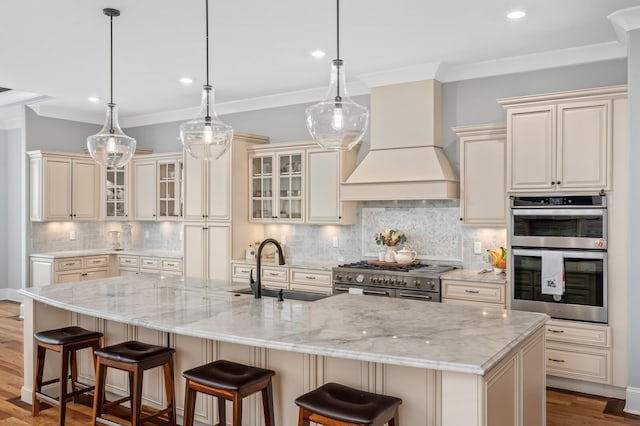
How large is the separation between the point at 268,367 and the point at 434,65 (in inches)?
133

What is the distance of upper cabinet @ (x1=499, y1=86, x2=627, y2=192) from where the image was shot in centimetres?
417

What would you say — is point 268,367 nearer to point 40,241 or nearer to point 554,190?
point 554,190

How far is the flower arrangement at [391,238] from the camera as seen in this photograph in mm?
5527

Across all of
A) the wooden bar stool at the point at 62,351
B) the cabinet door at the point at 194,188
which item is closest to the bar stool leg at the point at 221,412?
the wooden bar stool at the point at 62,351

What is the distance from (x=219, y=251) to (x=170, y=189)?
1426mm

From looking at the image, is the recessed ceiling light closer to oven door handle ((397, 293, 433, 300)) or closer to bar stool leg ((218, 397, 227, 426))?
oven door handle ((397, 293, 433, 300))

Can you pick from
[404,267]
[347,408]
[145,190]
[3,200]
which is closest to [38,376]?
[347,408]

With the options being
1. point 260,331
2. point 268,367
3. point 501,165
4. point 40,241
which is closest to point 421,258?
point 501,165

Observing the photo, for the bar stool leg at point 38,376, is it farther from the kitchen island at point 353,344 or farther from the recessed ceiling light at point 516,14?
the recessed ceiling light at point 516,14

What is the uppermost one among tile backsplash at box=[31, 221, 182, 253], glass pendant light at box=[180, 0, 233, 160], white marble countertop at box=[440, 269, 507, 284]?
glass pendant light at box=[180, 0, 233, 160]

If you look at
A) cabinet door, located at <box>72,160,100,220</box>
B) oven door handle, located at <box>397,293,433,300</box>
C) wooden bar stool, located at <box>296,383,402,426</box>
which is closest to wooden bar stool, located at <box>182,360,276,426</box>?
wooden bar stool, located at <box>296,383,402,426</box>

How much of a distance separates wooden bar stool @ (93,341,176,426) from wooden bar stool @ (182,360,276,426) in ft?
1.50

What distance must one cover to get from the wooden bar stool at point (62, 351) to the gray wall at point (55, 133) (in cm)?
441

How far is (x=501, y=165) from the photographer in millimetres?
4812
